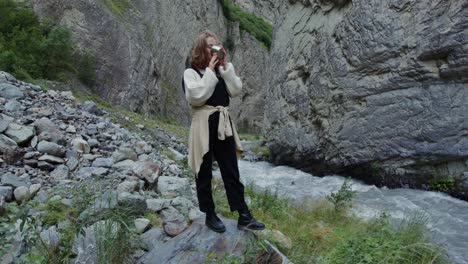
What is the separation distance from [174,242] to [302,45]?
1194 cm

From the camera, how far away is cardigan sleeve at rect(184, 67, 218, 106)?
3436 mm

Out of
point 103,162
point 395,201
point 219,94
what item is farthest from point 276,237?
point 395,201

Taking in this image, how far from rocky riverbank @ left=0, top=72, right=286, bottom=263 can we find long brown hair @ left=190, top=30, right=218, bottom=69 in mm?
1534

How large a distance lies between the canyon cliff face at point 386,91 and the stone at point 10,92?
8318mm

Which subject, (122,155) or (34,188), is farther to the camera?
(122,155)

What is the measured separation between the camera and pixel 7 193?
4.71 m

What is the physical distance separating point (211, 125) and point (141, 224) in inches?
56.3

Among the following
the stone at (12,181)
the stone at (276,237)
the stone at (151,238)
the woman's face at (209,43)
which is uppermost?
the woman's face at (209,43)

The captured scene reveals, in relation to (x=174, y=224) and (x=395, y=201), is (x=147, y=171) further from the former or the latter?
(x=395, y=201)

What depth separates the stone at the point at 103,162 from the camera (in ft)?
20.8

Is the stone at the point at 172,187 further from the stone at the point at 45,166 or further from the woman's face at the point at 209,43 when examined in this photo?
the woman's face at the point at 209,43

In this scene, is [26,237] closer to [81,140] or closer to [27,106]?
[81,140]

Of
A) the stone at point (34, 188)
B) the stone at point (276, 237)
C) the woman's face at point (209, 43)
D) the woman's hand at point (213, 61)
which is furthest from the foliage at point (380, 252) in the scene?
the stone at point (34, 188)

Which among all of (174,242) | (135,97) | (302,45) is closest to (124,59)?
(135,97)
